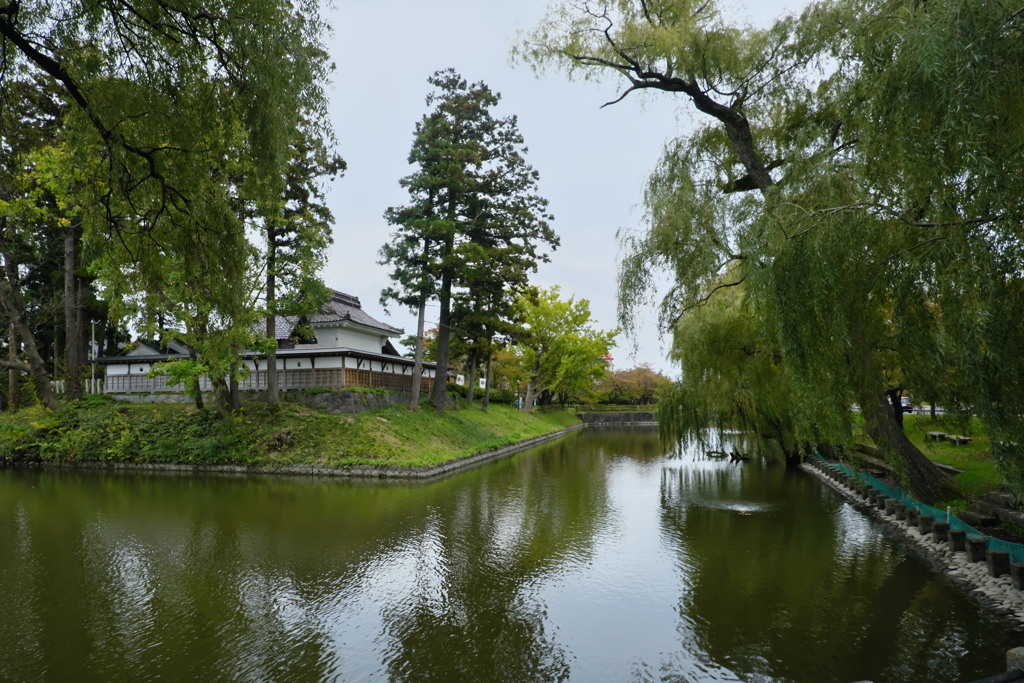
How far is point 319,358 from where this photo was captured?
24.0 m

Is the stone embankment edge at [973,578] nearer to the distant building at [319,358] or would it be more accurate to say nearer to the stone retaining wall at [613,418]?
the distant building at [319,358]

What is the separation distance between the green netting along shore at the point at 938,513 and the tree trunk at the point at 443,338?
16032 millimetres

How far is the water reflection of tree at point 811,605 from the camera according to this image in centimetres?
589

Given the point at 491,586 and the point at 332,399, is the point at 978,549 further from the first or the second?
the point at 332,399

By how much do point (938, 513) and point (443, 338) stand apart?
19491 millimetres

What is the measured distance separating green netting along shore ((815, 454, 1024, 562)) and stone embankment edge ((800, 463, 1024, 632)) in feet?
1.07

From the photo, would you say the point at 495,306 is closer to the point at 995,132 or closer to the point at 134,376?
the point at 134,376

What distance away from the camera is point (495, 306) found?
86.6ft

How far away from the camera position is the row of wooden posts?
25.4ft

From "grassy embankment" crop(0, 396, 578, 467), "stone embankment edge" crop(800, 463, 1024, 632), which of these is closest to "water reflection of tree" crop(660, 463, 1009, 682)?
"stone embankment edge" crop(800, 463, 1024, 632)

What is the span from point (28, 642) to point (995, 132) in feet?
34.4

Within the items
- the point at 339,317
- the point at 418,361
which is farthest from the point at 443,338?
the point at 339,317

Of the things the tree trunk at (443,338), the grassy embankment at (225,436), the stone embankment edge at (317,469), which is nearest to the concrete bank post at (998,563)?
the stone embankment edge at (317,469)

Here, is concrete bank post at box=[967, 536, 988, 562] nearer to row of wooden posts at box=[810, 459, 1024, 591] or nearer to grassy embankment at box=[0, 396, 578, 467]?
row of wooden posts at box=[810, 459, 1024, 591]
